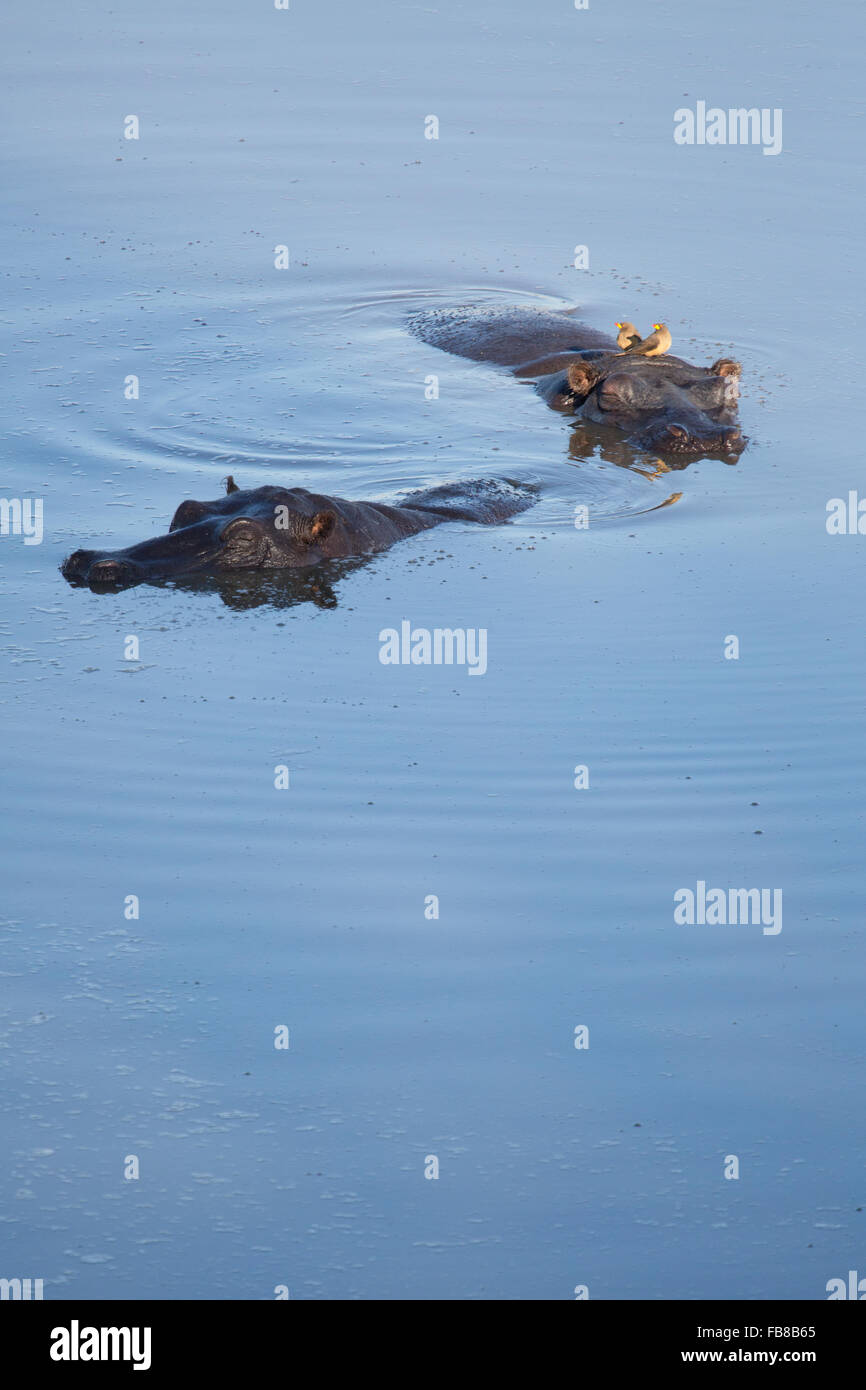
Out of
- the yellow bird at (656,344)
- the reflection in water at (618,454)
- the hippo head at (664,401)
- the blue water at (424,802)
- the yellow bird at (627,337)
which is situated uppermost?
the yellow bird at (627,337)

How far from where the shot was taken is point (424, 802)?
865 centimetres

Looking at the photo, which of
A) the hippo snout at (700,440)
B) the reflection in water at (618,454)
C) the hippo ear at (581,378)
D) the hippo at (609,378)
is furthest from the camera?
the hippo ear at (581,378)

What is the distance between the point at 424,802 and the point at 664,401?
7.37m

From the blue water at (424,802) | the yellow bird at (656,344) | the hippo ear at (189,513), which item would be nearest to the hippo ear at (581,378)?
the blue water at (424,802)

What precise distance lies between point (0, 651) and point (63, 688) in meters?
0.72

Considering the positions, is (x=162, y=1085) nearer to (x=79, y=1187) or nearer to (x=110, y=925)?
(x=79, y=1187)

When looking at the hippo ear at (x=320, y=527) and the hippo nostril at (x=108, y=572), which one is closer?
the hippo nostril at (x=108, y=572)

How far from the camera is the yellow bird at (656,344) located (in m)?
15.4

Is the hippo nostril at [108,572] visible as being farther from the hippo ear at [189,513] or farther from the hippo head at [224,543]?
the hippo ear at [189,513]

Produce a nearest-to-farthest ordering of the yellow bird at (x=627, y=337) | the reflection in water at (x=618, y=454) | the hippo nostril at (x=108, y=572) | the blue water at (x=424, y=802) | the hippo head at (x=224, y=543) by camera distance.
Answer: the blue water at (x=424, y=802) < the hippo nostril at (x=108, y=572) < the hippo head at (x=224, y=543) < the reflection in water at (x=618, y=454) < the yellow bird at (x=627, y=337)

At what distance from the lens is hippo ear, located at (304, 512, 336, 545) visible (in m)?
11.6

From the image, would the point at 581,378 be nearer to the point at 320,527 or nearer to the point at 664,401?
the point at 664,401

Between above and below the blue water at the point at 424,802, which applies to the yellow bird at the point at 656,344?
above

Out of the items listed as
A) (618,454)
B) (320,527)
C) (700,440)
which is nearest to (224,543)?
(320,527)
